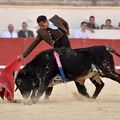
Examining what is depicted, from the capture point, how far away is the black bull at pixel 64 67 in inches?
342

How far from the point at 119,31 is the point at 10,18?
347 cm

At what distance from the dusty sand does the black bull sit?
286 millimetres

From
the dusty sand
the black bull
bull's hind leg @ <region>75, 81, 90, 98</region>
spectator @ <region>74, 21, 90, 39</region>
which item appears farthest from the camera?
spectator @ <region>74, 21, 90, 39</region>

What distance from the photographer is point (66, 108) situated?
8.06 m

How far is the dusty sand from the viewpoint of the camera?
7301mm

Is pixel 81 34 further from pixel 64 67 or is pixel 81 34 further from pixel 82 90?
pixel 64 67

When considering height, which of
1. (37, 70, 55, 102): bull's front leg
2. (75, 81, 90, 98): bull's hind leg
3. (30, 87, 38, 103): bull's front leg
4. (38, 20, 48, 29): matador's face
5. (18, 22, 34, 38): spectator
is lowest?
(18, 22, 34, 38): spectator

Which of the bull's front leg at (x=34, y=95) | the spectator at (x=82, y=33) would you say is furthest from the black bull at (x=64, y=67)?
the spectator at (x=82, y=33)

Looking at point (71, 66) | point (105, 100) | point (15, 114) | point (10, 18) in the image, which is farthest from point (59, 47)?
point (10, 18)

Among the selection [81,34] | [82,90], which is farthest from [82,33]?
[82,90]

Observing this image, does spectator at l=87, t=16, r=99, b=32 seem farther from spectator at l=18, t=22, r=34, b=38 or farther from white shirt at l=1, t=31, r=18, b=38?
white shirt at l=1, t=31, r=18, b=38

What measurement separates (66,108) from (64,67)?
0.86 metres

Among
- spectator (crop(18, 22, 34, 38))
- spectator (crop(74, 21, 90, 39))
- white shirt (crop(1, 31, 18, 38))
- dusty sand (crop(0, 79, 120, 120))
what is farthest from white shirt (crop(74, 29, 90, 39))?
dusty sand (crop(0, 79, 120, 120))

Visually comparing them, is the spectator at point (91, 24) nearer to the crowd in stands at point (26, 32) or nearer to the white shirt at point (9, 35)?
the crowd in stands at point (26, 32)
